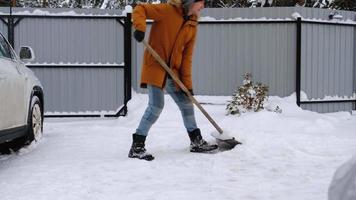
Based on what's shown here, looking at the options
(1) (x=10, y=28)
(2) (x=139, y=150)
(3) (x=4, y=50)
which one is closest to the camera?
(2) (x=139, y=150)

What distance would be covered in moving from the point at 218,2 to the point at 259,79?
449 inches

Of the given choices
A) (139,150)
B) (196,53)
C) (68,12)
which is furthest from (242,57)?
(139,150)

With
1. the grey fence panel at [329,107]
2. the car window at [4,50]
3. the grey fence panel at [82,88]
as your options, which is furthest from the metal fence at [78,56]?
the car window at [4,50]

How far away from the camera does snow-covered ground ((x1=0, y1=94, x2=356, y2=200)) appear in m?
4.09

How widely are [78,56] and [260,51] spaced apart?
3458 mm

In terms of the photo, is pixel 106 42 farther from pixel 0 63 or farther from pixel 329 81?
pixel 0 63

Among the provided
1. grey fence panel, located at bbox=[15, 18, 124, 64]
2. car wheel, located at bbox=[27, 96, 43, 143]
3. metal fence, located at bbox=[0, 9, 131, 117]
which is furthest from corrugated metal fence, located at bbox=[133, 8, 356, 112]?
car wheel, located at bbox=[27, 96, 43, 143]

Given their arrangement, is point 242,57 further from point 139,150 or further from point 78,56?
point 139,150

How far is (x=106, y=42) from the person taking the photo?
32.9ft

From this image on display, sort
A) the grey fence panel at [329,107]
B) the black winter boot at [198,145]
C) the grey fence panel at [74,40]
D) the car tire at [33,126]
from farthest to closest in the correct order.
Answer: the grey fence panel at [329,107], the grey fence panel at [74,40], the car tire at [33,126], the black winter boot at [198,145]

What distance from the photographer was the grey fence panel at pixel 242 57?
10.1 metres

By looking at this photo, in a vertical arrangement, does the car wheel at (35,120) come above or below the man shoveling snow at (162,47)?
below

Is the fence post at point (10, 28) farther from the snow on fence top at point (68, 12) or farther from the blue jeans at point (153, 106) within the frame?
the blue jeans at point (153, 106)

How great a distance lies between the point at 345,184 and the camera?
2279 mm
